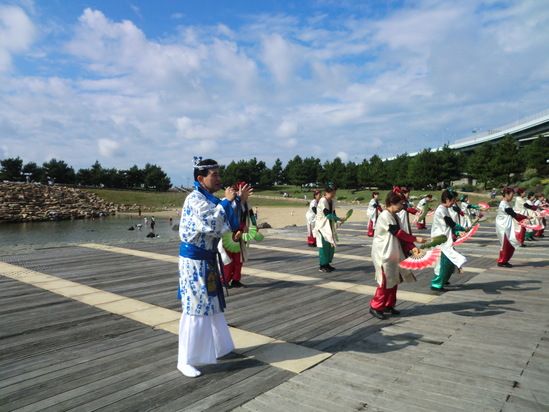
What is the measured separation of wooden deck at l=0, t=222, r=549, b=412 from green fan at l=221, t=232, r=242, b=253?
0.85 metres

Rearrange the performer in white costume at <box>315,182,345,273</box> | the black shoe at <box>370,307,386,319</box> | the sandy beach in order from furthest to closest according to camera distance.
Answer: the sandy beach, the performer in white costume at <box>315,182,345,273</box>, the black shoe at <box>370,307,386,319</box>

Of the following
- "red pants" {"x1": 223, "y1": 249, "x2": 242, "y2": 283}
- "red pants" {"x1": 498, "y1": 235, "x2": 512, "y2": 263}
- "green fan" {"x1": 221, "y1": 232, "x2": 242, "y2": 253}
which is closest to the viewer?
"green fan" {"x1": 221, "y1": 232, "x2": 242, "y2": 253}

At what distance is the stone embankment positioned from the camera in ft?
187

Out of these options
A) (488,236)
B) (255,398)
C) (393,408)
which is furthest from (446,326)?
(488,236)

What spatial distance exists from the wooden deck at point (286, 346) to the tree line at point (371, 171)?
53757 millimetres

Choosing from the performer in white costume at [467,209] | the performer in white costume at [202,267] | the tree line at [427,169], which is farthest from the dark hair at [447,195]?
the tree line at [427,169]

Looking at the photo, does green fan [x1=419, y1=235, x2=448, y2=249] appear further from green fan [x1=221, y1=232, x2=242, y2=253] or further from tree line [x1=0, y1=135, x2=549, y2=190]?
tree line [x1=0, y1=135, x2=549, y2=190]

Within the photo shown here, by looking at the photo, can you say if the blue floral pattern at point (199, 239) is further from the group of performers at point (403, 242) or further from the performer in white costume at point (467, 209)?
the performer in white costume at point (467, 209)

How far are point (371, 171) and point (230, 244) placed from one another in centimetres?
7733

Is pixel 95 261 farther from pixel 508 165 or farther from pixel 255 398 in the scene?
pixel 508 165

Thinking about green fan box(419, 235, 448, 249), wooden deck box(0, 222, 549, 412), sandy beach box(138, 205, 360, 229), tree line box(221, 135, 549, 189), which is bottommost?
sandy beach box(138, 205, 360, 229)

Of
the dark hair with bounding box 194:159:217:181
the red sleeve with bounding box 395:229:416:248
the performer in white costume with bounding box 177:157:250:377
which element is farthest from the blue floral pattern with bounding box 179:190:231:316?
the red sleeve with bounding box 395:229:416:248

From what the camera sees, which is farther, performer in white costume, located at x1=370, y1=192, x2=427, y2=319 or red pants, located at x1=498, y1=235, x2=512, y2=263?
red pants, located at x1=498, y1=235, x2=512, y2=263

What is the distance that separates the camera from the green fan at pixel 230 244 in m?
7.33
